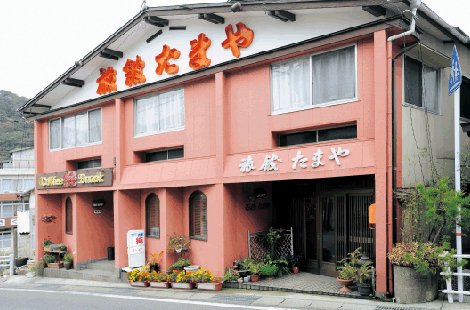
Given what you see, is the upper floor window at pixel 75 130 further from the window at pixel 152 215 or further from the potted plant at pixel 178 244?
the potted plant at pixel 178 244

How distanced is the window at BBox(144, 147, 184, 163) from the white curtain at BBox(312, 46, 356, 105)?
6.03 meters

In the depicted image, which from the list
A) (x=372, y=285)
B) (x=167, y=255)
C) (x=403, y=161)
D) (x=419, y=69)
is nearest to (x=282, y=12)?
(x=419, y=69)

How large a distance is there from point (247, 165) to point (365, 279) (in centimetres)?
467

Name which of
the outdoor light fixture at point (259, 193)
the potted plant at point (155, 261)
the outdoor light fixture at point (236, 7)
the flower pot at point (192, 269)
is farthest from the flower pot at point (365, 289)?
the outdoor light fixture at point (236, 7)

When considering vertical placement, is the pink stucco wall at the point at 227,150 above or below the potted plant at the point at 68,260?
above

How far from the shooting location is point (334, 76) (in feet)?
37.4

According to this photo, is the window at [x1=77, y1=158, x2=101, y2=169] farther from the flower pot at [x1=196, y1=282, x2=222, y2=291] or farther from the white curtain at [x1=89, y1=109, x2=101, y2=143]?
the flower pot at [x1=196, y1=282, x2=222, y2=291]

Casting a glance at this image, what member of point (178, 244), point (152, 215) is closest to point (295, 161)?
point (178, 244)

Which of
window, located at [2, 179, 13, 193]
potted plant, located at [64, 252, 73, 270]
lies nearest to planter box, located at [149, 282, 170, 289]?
potted plant, located at [64, 252, 73, 270]

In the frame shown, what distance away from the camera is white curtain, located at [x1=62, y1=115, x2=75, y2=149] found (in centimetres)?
1997

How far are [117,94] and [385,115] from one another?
37.1 feet

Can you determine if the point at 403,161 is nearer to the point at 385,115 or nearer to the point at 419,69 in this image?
the point at 385,115

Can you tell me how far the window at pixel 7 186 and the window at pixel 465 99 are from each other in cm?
4301

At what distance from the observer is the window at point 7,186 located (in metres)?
43.0
